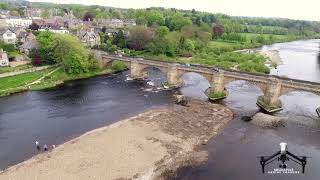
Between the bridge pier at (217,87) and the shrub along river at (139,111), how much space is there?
1737 mm

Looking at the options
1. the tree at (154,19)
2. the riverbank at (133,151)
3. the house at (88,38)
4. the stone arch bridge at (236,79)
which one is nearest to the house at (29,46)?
the house at (88,38)

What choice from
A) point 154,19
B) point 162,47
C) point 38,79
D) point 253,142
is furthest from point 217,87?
point 154,19

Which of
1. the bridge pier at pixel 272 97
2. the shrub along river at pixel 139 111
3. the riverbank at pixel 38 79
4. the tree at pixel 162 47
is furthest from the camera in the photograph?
the tree at pixel 162 47

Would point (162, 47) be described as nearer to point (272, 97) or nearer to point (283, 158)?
point (272, 97)

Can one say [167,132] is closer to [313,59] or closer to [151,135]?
[151,135]

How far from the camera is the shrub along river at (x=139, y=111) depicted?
38094 mm

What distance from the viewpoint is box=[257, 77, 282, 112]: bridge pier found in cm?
5416

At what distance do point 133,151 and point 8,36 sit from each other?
79.3 m

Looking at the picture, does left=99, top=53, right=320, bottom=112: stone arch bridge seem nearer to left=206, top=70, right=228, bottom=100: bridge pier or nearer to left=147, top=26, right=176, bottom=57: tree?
left=206, top=70, right=228, bottom=100: bridge pier

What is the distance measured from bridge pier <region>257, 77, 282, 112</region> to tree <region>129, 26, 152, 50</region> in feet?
205

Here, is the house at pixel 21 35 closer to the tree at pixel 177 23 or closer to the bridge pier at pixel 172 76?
the bridge pier at pixel 172 76

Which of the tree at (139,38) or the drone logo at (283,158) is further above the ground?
the tree at (139,38)

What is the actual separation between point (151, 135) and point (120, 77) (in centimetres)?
3852

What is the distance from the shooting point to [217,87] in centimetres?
6178
